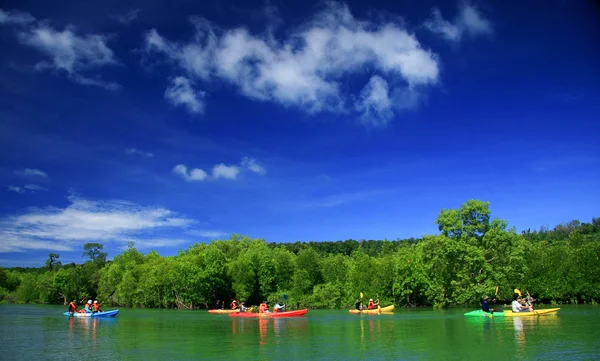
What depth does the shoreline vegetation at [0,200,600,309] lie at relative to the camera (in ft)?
182

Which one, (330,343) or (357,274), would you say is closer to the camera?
(330,343)

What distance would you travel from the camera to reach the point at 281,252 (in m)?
87.4

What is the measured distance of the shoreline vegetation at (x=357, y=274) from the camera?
55.6m

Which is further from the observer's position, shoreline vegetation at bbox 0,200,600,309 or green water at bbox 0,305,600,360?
shoreline vegetation at bbox 0,200,600,309

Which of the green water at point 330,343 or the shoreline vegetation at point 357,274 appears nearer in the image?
the green water at point 330,343

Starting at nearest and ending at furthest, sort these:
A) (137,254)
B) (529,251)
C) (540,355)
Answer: (540,355) < (529,251) < (137,254)

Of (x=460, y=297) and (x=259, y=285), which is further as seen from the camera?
(x=259, y=285)

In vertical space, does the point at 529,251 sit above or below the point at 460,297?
above

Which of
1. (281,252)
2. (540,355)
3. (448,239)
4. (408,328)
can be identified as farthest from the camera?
(281,252)

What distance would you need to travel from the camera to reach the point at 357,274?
79.2 meters

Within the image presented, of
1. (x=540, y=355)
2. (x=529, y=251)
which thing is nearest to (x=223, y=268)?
(x=529, y=251)

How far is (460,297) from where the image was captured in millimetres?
55812

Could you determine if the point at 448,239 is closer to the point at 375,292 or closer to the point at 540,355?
the point at 375,292

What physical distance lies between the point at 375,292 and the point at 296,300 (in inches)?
562
